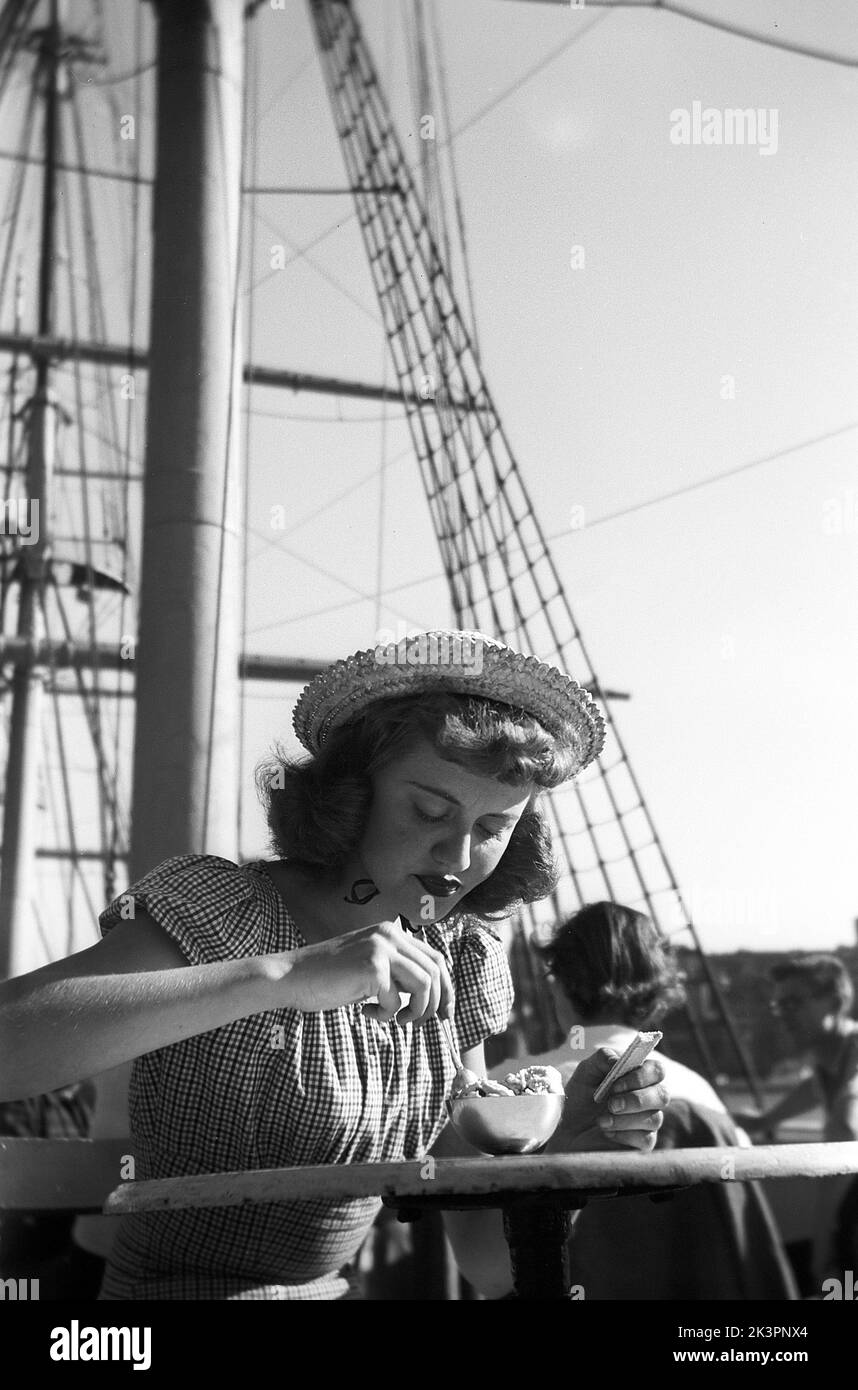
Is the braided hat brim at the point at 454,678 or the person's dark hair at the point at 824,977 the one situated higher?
the braided hat brim at the point at 454,678

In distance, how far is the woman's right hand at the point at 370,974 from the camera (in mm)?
965

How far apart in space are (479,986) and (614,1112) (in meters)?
0.38

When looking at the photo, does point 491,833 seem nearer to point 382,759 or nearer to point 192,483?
point 382,759

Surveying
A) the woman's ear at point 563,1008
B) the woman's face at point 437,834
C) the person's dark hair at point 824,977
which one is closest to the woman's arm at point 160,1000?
the woman's face at point 437,834

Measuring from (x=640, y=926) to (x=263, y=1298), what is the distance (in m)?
1.16

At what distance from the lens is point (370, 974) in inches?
38.0

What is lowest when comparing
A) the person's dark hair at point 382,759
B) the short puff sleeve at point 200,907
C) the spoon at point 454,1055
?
the spoon at point 454,1055

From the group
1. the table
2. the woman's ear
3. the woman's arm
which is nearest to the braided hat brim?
the woman's arm

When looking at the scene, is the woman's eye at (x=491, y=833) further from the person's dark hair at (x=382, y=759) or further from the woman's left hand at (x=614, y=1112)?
the woman's left hand at (x=614, y=1112)

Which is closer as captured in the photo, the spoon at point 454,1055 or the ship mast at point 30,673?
the spoon at point 454,1055

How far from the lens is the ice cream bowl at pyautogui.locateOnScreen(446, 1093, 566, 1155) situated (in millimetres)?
1051

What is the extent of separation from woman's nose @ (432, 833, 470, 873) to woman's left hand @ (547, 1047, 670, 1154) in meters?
0.21

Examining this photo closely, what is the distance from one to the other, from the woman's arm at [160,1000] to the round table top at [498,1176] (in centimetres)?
12
